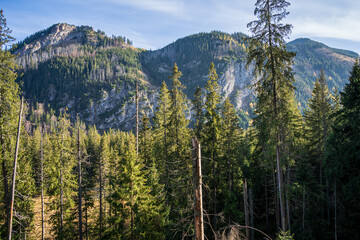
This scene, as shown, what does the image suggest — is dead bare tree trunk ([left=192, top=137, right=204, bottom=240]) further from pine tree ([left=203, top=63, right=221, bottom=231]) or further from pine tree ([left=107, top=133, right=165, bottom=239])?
pine tree ([left=203, top=63, right=221, bottom=231])

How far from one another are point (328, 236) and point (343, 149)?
36.2ft

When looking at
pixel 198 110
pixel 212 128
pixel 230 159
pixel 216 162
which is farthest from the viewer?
pixel 230 159

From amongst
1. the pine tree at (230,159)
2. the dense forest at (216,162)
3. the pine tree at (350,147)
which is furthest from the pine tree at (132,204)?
the pine tree at (350,147)

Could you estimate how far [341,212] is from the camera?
18875 mm

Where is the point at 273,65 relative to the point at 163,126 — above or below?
above

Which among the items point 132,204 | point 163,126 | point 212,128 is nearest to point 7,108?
point 132,204

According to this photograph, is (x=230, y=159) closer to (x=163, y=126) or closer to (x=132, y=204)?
(x=163, y=126)

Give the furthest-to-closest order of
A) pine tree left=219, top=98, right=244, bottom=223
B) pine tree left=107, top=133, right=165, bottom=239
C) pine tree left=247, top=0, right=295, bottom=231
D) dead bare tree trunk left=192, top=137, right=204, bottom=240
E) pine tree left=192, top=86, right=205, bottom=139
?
pine tree left=219, top=98, right=244, bottom=223 → pine tree left=192, top=86, right=205, bottom=139 → pine tree left=107, top=133, right=165, bottom=239 → pine tree left=247, top=0, right=295, bottom=231 → dead bare tree trunk left=192, top=137, right=204, bottom=240

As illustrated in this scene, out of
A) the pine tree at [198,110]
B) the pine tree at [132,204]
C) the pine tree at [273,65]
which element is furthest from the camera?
the pine tree at [198,110]

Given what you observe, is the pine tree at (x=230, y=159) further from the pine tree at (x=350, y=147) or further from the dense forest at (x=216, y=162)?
the pine tree at (x=350, y=147)

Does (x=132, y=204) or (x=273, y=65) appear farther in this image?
(x=132, y=204)

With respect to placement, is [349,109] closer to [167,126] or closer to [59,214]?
[167,126]

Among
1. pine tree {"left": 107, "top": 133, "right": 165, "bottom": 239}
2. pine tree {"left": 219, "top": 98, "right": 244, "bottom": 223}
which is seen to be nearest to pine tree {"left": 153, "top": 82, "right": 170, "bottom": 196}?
pine tree {"left": 107, "top": 133, "right": 165, "bottom": 239}

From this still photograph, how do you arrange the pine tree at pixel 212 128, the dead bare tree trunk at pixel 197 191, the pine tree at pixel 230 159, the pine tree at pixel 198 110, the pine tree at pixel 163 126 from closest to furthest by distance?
the dead bare tree trunk at pixel 197 191 → the pine tree at pixel 212 128 → the pine tree at pixel 198 110 → the pine tree at pixel 230 159 → the pine tree at pixel 163 126
